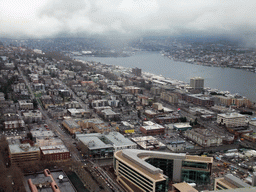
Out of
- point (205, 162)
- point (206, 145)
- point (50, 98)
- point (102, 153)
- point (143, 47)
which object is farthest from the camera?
point (143, 47)

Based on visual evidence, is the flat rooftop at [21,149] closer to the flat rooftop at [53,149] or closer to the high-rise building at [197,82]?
the flat rooftop at [53,149]

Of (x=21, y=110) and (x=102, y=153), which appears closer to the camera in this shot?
(x=102, y=153)

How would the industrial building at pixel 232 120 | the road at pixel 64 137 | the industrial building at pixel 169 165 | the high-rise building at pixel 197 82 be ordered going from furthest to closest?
the high-rise building at pixel 197 82
the industrial building at pixel 232 120
the road at pixel 64 137
the industrial building at pixel 169 165

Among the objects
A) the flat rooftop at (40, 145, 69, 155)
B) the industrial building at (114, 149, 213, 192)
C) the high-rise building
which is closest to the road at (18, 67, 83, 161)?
the flat rooftop at (40, 145, 69, 155)

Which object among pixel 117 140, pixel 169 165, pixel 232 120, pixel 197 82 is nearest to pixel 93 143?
pixel 117 140

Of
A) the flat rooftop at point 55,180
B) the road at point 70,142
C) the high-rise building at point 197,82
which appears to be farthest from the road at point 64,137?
the high-rise building at point 197,82

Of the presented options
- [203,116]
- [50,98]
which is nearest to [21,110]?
[50,98]

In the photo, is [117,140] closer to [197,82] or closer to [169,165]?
[169,165]

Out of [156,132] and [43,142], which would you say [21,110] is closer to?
[43,142]

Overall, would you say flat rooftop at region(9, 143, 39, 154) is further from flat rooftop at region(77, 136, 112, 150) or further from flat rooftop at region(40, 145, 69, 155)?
flat rooftop at region(77, 136, 112, 150)

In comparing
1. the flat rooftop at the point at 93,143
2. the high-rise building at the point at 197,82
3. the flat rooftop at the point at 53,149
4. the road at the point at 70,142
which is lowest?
the road at the point at 70,142

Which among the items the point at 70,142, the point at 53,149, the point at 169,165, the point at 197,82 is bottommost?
the point at 70,142
